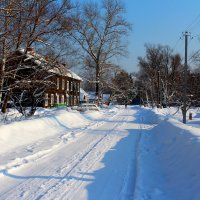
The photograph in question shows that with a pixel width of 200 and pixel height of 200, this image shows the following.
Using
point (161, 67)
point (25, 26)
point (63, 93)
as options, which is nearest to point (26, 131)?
point (25, 26)

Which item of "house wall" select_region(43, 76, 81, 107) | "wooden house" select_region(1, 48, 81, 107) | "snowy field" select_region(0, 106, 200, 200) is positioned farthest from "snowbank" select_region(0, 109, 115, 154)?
"house wall" select_region(43, 76, 81, 107)

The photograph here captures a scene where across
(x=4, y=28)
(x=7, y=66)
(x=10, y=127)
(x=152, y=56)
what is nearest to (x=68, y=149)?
(x=10, y=127)

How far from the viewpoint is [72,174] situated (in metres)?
9.21

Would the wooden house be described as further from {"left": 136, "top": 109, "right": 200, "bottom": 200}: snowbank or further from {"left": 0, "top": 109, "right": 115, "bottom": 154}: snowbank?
{"left": 136, "top": 109, "right": 200, "bottom": 200}: snowbank

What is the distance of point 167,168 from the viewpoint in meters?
9.95

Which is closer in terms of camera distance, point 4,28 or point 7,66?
point 4,28

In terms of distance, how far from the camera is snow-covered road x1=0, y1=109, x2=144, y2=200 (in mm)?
7453

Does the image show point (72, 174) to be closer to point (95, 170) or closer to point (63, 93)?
Result: point (95, 170)

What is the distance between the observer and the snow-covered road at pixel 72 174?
7.45 meters

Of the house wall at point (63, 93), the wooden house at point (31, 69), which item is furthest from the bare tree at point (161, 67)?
the wooden house at point (31, 69)

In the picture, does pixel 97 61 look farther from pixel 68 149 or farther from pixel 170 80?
pixel 68 149

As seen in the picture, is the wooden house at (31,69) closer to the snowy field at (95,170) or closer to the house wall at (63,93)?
the snowy field at (95,170)

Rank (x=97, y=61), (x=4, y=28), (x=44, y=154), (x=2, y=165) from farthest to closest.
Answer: (x=97, y=61)
(x=4, y=28)
(x=44, y=154)
(x=2, y=165)

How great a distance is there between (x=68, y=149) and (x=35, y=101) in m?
14.6
